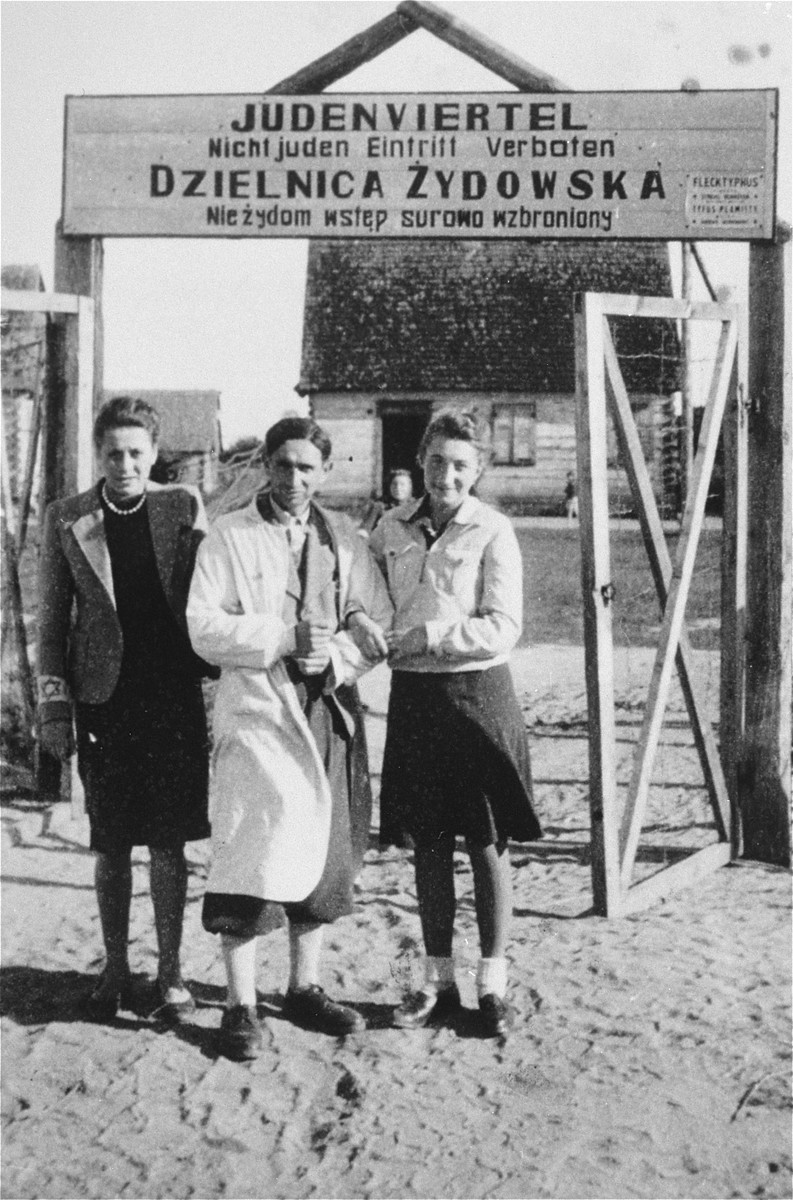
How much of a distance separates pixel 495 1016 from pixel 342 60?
3601 millimetres

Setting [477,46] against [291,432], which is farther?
[477,46]

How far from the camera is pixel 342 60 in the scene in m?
4.50

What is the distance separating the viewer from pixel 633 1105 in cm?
299

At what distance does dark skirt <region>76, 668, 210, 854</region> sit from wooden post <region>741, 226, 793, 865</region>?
8.77ft

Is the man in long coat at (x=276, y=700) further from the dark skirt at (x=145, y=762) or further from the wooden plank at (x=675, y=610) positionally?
the wooden plank at (x=675, y=610)

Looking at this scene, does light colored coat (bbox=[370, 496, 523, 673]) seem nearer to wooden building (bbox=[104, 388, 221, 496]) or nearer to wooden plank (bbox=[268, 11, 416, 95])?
wooden plank (bbox=[268, 11, 416, 95])

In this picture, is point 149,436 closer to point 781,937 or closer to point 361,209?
point 361,209

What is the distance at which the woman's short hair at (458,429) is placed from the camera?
131 inches

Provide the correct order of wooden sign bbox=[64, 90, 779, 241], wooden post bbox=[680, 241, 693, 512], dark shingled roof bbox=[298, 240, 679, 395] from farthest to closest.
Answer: dark shingled roof bbox=[298, 240, 679, 395]
wooden post bbox=[680, 241, 693, 512]
wooden sign bbox=[64, 90, 779, 241]

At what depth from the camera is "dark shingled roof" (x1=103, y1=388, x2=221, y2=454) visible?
33.3m

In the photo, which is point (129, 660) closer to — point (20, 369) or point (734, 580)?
point (734, 580)

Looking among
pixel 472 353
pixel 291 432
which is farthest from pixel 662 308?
pixel 472 353

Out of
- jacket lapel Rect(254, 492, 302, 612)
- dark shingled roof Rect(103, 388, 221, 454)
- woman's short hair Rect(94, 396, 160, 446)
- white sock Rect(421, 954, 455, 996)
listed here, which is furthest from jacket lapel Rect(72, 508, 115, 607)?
dark shingled roof Rect(103, 388, 221, 454)

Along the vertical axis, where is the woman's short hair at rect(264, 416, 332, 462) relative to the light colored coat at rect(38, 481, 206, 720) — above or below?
above
